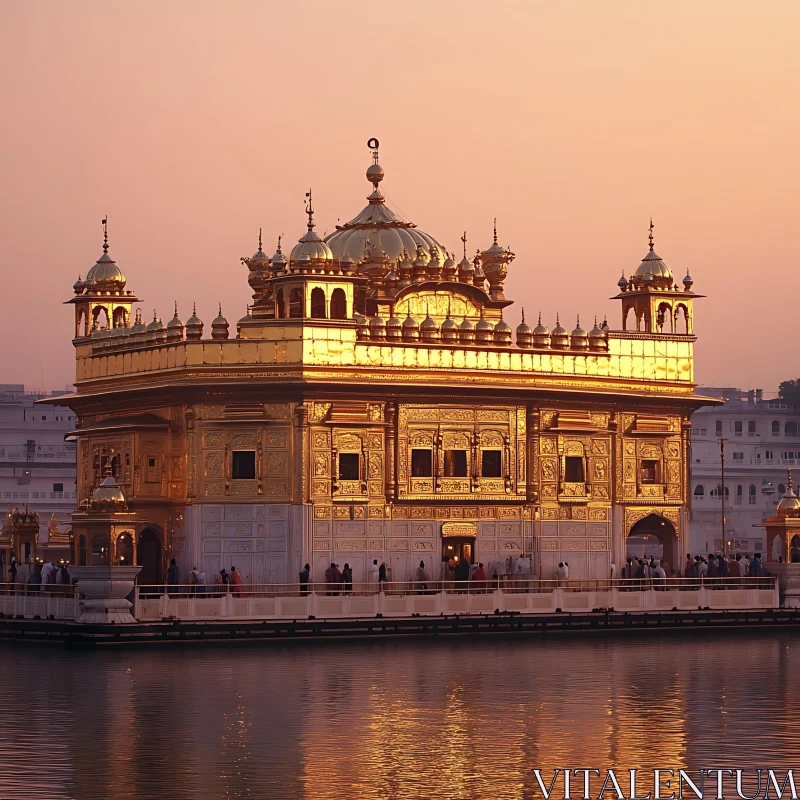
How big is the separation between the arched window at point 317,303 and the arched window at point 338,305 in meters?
0.39

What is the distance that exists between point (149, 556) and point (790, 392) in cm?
8069

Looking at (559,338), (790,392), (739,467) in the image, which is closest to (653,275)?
(559,338)

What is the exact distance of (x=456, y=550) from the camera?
1581 inches

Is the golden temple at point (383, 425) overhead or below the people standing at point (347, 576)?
overhead

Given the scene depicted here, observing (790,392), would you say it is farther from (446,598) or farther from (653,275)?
(446,598)

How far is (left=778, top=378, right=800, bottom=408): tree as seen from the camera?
113062 millimetres

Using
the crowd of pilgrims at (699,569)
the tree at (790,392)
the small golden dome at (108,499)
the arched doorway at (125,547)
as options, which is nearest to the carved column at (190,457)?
the small golden dome at (108,499)

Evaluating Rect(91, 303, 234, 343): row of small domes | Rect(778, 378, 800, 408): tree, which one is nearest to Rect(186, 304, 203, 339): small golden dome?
Rect(91, 303, 234, 343): row of small domes

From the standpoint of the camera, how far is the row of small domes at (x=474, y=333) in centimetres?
3959

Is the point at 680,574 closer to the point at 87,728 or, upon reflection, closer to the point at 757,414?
the point at 87,728

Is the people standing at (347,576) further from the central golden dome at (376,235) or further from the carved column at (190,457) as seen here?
the central golden dome at (376,235)

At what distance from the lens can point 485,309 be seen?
43.7 metres

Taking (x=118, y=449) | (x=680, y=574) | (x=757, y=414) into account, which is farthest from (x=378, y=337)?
(x=757, y=414)

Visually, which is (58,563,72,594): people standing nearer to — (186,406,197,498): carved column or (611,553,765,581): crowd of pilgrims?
(186,406,197,498): carved column
